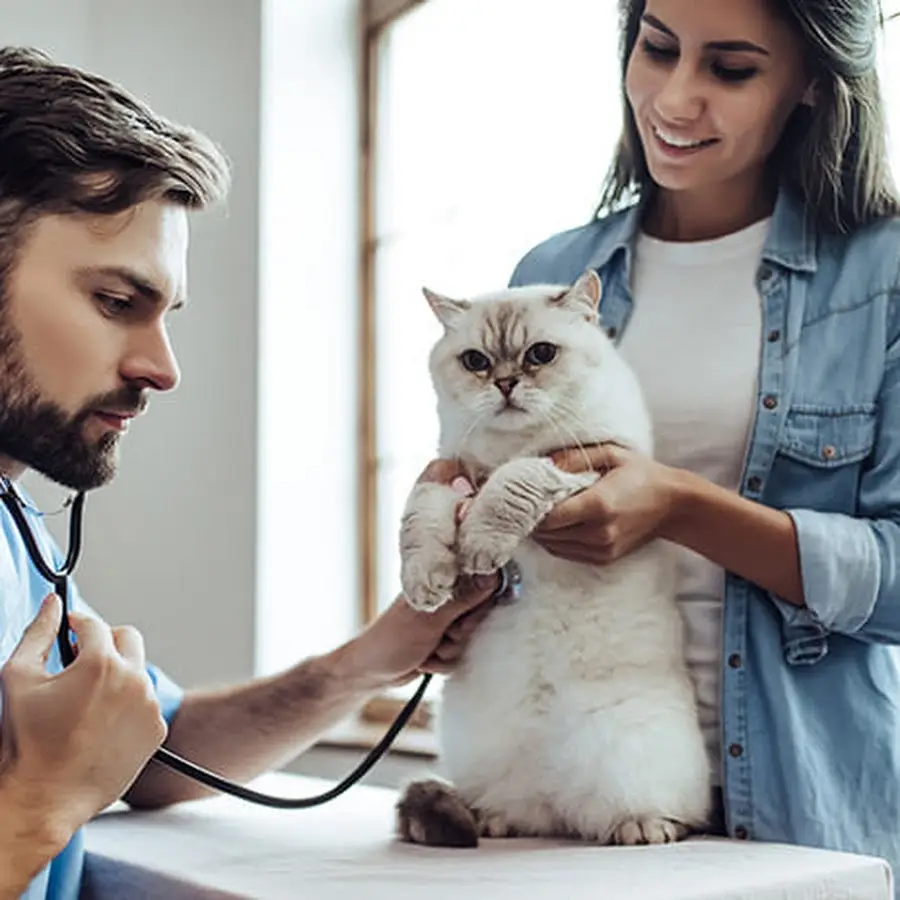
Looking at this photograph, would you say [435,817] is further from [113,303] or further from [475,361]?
[113,303]

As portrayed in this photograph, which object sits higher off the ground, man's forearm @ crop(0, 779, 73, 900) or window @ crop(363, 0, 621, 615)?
window @ crop(363, 0, 621, 615)

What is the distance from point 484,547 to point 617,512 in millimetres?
113

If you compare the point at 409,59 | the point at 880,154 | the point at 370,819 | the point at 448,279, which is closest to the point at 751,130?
the point at 880,154

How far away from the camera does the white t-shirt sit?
3.88ft

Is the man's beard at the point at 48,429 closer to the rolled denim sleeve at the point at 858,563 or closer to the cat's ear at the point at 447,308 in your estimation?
the cat's ear at the point at 447,308

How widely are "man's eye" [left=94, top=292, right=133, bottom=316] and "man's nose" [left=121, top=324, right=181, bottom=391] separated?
0.03 metres

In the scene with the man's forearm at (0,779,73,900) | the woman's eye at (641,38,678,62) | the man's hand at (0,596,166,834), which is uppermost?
the woman's eye at (641,38,678,62)

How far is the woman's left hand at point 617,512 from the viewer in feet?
3.53

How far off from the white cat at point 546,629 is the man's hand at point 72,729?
0.28 metres

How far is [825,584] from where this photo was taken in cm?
109

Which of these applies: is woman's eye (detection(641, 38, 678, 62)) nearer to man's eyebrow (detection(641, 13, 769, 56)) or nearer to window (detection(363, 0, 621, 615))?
man's eyebrow (detection(641, 13, 769, 56))

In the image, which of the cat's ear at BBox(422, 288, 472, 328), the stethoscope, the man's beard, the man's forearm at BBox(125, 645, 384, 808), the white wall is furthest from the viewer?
the white wall

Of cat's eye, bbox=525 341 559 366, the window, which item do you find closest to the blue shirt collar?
cat's eye, bbox=525 341 559 366

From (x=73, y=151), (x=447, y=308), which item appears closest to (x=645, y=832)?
(x=447, y=308)
